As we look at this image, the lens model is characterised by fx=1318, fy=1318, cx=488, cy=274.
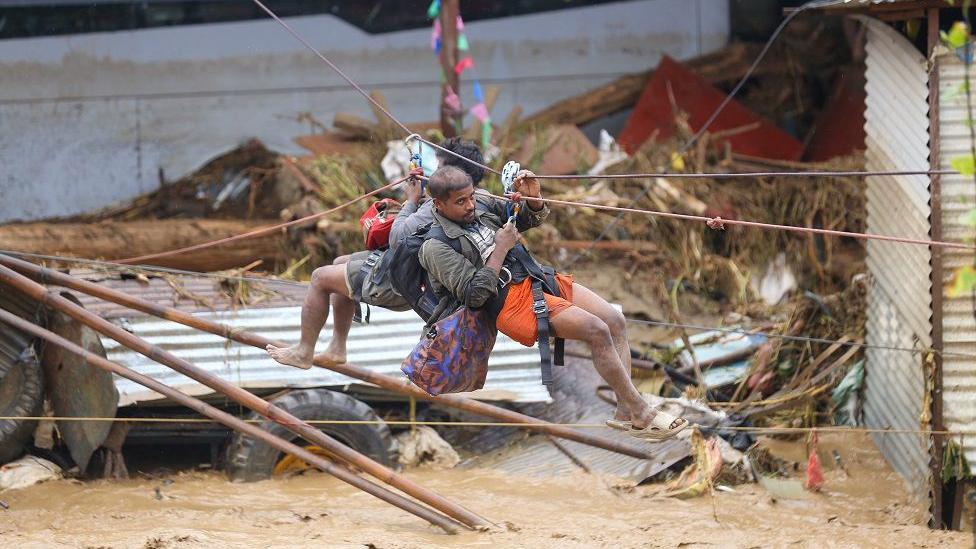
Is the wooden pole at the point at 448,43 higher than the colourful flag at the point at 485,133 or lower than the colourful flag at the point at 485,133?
higher

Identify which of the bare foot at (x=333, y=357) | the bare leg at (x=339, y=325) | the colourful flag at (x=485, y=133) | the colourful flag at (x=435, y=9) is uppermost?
the colourful flag at (x=435, y=9)

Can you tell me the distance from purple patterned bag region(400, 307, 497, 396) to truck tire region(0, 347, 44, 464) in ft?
12.8

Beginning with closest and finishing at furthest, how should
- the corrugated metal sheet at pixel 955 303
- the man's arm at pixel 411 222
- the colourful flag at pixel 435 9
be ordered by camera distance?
the man's arm at pixel 411 222, the corrugated metal sheet at pixel 955 303, the colourful flag at pixel 435 9

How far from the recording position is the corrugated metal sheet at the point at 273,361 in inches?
390

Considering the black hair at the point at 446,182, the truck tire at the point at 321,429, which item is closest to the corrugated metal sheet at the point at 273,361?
the truck tire at the point at 321,429

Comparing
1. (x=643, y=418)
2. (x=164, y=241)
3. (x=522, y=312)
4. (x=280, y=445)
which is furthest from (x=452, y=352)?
(x=164, y=241)

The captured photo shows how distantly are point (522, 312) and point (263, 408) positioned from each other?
2.37 metres

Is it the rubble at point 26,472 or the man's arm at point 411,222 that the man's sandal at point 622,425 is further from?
the rubble at point 26,472

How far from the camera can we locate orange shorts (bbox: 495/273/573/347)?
21.3ft

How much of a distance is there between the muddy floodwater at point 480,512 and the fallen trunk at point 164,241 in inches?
103

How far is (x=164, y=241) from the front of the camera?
11.9m

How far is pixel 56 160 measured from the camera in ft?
44.4

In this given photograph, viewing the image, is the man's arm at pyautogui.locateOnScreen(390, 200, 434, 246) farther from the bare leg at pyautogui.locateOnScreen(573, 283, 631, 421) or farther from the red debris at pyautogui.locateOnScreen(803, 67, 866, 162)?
the red debris at pyautogui.locateOnScreen(803, 67, 866, 162)

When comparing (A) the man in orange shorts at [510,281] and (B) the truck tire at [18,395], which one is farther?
(B) the truck tire at [18,395]
